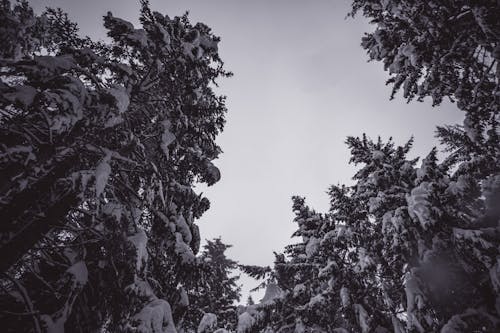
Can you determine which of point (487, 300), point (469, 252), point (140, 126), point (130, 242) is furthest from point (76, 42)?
point (487, 300)

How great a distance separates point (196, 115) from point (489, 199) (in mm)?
9374

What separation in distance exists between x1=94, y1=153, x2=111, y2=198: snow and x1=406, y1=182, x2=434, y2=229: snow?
919cm

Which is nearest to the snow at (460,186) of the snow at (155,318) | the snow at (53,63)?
the snow at (155,318)

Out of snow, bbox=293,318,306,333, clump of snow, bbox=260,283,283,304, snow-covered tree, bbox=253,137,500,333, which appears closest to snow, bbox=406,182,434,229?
snow-covered tree, bbox=253,137,500,333

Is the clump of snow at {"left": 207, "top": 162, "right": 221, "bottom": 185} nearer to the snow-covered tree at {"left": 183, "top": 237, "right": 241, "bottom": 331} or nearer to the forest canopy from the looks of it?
the forest canopy

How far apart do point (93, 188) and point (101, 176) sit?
9.2 inches

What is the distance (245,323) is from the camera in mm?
10914

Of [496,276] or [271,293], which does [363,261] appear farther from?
[271,293]

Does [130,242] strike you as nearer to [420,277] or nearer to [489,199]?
[420,277]

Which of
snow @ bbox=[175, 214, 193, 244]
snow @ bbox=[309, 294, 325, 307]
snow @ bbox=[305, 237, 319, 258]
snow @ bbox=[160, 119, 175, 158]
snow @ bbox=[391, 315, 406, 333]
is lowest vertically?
snow @ bbox=[391, 315, 406, 333]

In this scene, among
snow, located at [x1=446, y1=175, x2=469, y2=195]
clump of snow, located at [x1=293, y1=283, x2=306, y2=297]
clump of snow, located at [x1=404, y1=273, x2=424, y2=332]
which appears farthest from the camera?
clump of snow, located at [x1=293, y1=283, x2=306, y2=297]

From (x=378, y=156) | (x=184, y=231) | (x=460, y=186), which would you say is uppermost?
(x=378, y=156)

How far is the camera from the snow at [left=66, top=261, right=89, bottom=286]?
4520mm

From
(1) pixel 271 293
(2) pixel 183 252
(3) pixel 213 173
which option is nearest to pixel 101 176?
(2) pixel 183 252
